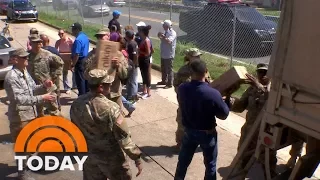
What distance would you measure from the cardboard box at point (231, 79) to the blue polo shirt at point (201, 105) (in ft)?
1.44

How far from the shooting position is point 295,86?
3.30m

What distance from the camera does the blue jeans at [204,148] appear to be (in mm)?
4242

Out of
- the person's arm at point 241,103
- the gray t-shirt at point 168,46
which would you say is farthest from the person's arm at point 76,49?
the person's arm at point 241,103

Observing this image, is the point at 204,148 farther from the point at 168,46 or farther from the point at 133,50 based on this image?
the point at 168,46

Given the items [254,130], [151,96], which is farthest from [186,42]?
[254,130]

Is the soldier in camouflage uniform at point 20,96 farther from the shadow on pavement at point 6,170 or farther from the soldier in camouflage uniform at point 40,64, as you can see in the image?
the soldier in camouflage uniform at point 40,64

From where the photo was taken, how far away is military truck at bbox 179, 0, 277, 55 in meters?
11.5

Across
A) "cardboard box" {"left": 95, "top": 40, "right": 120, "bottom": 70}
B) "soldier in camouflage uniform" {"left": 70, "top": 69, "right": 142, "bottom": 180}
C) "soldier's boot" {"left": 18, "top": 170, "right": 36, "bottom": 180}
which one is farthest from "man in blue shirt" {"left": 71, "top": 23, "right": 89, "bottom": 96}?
"soldier in camouflage uniform" {"left": 70, "top": 69, "right": 142, "bottom": 180}

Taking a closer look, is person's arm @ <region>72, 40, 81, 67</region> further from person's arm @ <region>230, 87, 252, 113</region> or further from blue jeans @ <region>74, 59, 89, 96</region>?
person's arm @ <region>230, 87, 252, 113</region>

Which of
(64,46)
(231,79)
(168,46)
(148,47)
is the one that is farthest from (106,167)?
(168,46)

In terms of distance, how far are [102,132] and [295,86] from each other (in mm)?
1950

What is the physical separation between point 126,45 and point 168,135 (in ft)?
7.79

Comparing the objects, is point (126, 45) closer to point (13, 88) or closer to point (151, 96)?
point (151, 96)

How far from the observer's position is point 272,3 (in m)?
31.3
